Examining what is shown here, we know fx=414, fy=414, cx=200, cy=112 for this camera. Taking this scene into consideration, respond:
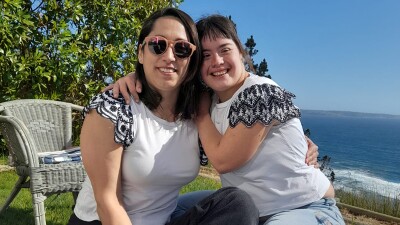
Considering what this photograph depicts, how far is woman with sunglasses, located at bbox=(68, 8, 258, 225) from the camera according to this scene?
1.86 meters

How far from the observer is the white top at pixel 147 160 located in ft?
6.24

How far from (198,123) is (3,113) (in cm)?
228

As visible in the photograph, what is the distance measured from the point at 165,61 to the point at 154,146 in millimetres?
413

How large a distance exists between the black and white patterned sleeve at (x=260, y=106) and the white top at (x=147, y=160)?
0.28 metres

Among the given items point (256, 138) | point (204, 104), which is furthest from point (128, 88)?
point (256, 138)

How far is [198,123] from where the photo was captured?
218 cm

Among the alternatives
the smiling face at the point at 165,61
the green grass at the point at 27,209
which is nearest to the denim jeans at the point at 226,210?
the smiling face at the point at 165,61

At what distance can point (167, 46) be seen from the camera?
2.01 metres

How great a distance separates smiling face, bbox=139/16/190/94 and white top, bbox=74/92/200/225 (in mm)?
156

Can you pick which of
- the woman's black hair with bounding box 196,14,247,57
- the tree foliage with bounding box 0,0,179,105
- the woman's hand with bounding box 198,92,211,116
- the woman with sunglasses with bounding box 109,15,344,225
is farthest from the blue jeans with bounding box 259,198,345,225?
the tree foliage with bounding box 0,0,179,105

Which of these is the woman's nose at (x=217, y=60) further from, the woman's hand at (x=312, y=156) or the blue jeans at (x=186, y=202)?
the blue jeans at (x=186, y=202)

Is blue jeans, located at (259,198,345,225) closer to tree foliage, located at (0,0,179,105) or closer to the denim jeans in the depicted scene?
the denim jeans

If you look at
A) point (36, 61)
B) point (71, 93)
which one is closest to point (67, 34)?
point (36, 61)

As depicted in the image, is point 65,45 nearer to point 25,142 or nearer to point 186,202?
point 25,142
